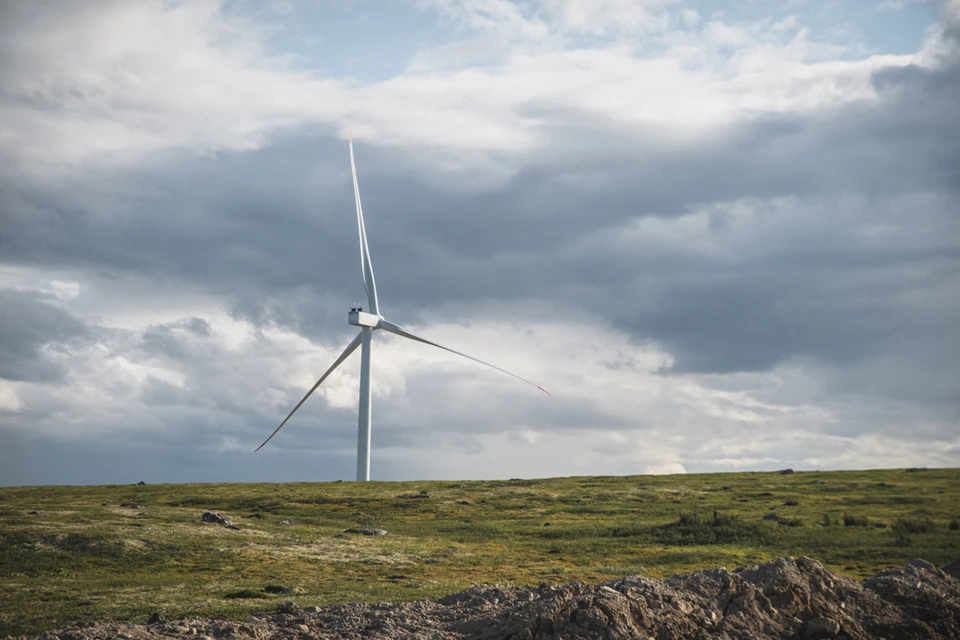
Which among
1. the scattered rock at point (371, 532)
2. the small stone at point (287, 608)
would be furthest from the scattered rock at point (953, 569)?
the scattered rock at point (371, 532)

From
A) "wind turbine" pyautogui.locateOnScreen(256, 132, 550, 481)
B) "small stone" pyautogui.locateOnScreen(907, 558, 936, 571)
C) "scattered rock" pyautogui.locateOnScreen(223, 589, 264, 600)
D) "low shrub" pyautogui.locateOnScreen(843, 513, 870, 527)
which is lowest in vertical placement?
"scattered rock" pyautogui.locateOnScreen(223, 589, 264, 600)

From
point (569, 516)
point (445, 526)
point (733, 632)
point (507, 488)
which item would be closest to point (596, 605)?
point (733, 632)

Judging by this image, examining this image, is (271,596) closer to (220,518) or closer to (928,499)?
(220,518)

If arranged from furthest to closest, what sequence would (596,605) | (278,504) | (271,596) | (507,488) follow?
(507,488) < (278,504) < (271,596) < (596,605)

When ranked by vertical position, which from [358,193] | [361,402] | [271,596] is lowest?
[271,596]

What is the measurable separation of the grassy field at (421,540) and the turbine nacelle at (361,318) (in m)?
22.1

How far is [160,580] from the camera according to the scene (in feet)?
180

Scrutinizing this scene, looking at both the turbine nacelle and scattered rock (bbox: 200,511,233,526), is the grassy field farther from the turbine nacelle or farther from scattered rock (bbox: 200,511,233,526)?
the turbine nacelle

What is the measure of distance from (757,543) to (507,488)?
5426cm

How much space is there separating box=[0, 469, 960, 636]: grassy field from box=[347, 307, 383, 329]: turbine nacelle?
2211cm

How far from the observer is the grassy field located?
50.1 metres

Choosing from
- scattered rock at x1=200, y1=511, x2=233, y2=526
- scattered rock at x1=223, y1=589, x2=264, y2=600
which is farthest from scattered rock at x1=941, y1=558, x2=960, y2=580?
scattered rock at x1=200, y1=511, x2=233, y2=526

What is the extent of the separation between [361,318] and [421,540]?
42.0 m

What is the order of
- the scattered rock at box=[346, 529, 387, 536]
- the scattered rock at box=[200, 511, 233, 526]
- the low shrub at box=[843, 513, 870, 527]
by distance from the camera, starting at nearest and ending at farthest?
the low shrub at box=[843, 513, 870, 527] → the scattered rock at box=[346, 529, 387, 536] → the scattered rock at box=[200, 511, 233, 526]
